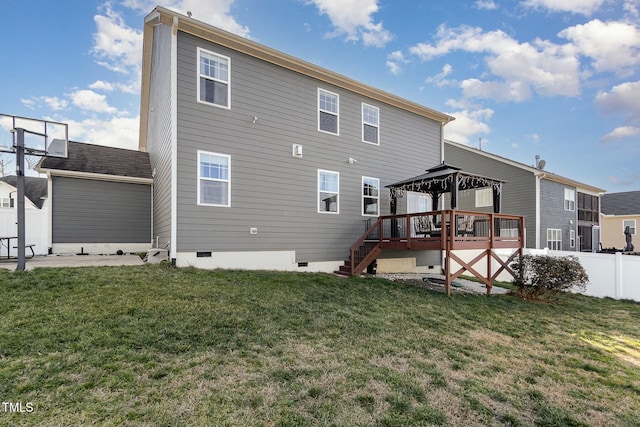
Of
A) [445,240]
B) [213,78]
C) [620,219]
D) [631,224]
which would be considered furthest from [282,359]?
[620,219]

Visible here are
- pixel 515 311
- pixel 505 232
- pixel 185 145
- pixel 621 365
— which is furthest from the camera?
pixel 505 232

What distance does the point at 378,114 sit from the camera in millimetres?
11219

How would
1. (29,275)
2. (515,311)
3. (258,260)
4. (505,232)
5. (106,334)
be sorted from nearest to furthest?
1. (106,334)
2. (29,275)
3. (515,311)
4. (258,260)
5. (505,232)

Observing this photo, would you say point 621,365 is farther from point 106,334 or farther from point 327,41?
point 327,41

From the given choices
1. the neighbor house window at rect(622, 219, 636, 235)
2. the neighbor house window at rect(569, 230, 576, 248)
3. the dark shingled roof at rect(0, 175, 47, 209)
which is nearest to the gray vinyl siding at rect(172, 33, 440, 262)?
the neighbor house window at rect(569, 230, 576, 248)

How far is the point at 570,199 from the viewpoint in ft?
62.8

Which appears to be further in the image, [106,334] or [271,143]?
[271,143]

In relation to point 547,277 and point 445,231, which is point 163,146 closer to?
point 445,231

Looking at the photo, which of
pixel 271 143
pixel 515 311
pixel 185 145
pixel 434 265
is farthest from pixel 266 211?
pixel 434 265

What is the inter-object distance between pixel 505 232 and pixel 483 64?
8730 millimetres

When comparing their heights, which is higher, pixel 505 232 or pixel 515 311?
pixel 505 232

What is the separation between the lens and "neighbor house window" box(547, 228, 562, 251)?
1734 centimetres

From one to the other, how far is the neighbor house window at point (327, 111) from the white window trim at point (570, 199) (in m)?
16.8

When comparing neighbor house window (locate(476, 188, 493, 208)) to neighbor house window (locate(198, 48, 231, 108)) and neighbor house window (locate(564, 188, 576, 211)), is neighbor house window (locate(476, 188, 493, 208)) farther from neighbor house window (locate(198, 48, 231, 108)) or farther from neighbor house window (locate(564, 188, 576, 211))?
neighbor house window (locate(198, 48, 231, 108))
